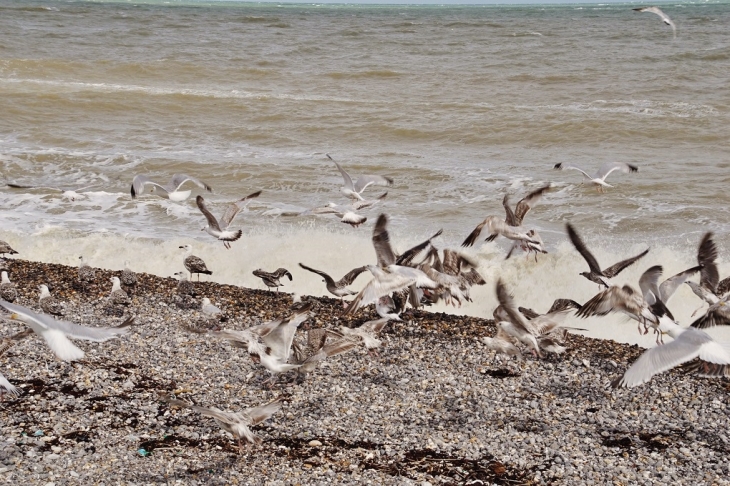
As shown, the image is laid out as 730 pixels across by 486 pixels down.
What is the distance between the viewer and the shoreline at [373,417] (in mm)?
6148

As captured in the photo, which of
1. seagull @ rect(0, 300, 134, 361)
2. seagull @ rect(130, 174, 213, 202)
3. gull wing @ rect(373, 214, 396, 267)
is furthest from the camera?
seagull @ rect(130, 174, 213, 202)

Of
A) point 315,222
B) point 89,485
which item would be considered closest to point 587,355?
point 89,485

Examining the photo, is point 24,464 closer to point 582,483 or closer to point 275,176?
point 582,483

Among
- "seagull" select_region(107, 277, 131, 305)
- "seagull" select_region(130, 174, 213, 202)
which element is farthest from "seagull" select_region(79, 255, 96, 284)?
"seagull" select_region(130, 174, 213, 202)

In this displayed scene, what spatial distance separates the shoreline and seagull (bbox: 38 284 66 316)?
1.46 feet

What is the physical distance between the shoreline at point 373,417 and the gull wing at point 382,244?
0.91 meters

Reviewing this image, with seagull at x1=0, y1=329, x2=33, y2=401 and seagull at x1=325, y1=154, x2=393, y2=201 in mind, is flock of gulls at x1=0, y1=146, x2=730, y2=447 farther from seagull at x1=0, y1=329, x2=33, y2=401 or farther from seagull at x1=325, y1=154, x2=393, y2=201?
seagull at x1=325, y1=154, x2=393, y2=201

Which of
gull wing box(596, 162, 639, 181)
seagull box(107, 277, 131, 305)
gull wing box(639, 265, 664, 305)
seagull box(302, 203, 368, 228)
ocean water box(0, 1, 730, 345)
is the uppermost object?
gull wing box(639, 265, 664, 305)

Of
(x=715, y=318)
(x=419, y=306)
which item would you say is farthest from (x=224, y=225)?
(x=715, y=318)

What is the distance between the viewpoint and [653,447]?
6.57 meters

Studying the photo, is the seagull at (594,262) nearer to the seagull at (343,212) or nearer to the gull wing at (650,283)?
the gull wing at (650,283)

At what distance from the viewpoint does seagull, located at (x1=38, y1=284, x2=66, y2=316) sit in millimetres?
9172

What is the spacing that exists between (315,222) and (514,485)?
839 centimetres

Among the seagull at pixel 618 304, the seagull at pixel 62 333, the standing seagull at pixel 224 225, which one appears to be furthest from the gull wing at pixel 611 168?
the seagull at pixel 62 333
